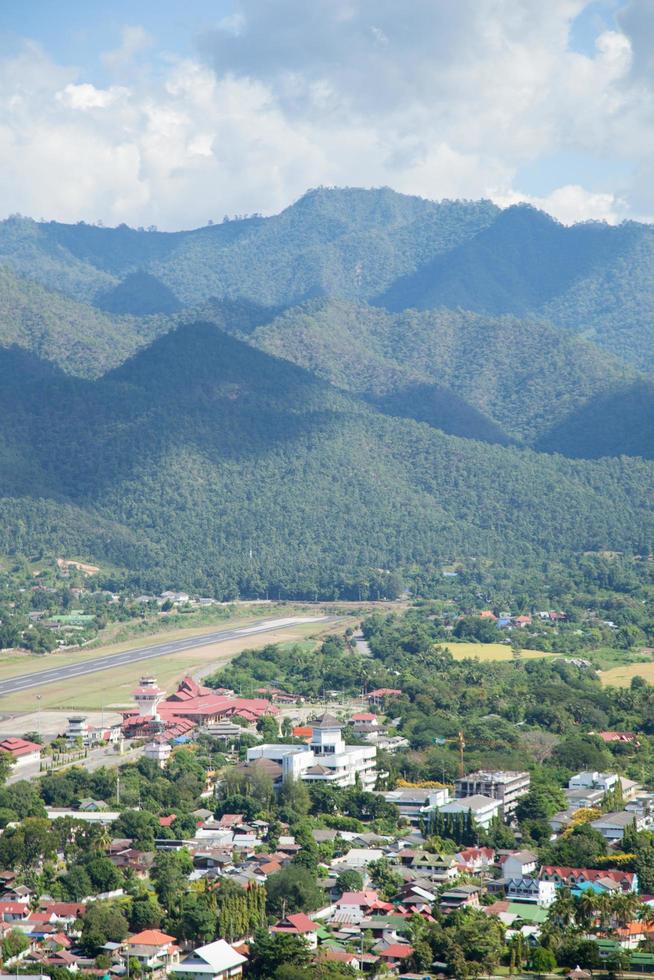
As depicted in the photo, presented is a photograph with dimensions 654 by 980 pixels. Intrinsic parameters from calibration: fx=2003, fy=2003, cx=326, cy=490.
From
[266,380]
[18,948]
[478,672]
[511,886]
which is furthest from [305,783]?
[266,380]

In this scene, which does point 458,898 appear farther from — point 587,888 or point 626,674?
point 626,674

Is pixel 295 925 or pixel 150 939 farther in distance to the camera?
pixel 295 925

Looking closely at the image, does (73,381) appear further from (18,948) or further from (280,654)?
(18,948)

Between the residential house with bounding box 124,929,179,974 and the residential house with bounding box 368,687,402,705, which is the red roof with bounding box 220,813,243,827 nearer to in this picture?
the residential house with bounding box 124,929,179,974

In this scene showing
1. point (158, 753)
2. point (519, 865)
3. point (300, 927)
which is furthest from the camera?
point (158, 753)

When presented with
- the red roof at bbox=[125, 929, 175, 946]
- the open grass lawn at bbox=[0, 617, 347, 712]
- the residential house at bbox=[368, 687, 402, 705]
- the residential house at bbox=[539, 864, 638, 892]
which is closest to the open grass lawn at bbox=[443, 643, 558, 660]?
the open grass lawn at bbox=[0, 617, 347, 712]

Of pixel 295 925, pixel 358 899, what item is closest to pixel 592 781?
pixel 358 899

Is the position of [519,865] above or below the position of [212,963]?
above

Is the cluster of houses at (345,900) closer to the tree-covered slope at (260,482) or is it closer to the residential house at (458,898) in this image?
the residential house at (458,898)
